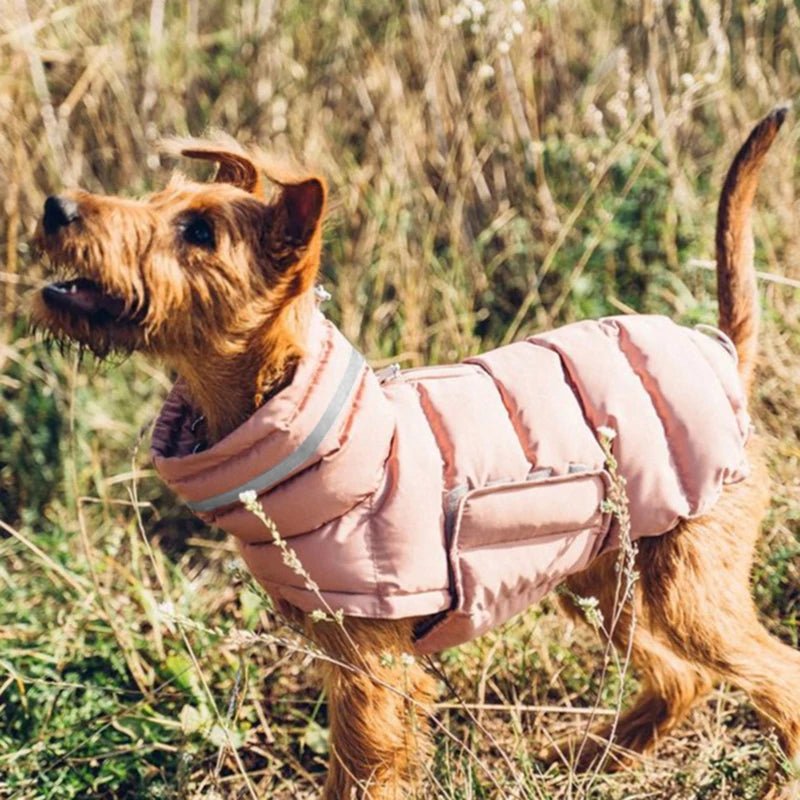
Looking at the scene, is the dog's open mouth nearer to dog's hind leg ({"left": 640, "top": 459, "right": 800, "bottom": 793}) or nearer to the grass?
the grass

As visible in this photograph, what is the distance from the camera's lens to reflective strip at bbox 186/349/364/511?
226 cm

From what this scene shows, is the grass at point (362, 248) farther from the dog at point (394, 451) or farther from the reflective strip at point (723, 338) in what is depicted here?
the reflective strip at point (723, 338)

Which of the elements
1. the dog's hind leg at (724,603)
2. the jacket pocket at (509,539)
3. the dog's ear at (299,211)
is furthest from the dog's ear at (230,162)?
the dog's hind leg at (724,603)

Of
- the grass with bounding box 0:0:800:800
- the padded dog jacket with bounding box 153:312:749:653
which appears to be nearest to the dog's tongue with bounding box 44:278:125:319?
the padded dog jacket with bounding box 153:312:749:653

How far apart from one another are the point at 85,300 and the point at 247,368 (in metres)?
0.36

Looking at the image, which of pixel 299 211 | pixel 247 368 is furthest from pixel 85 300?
pixel 299 211

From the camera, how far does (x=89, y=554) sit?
314 cm

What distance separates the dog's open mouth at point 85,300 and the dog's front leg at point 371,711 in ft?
2.62

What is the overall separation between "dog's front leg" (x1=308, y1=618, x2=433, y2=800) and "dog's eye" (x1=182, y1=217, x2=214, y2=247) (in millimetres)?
860

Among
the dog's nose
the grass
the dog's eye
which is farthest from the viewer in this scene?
the grass

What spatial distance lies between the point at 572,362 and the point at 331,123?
2.53 m

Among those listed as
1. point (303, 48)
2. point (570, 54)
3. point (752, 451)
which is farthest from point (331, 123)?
point (752, 451)

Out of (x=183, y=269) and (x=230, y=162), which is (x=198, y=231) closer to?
(x=183, y=269)

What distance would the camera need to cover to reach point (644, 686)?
3.11 metres
